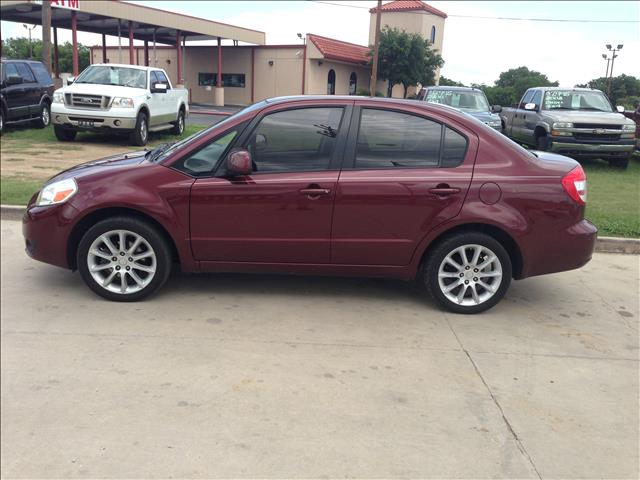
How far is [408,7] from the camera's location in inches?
1902

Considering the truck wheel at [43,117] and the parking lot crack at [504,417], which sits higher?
the truck wheel at [43,117]

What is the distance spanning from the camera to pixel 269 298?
5176mm

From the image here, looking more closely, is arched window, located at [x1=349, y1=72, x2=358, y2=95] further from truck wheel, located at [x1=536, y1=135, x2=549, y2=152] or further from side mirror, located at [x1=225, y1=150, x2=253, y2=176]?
side mirror, located at [x1=225, y1=150, x2=253, y2=176]

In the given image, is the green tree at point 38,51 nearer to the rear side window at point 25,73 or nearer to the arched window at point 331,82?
the arched window at point 331,82

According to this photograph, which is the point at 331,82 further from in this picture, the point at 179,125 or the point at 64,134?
the point at 64,134

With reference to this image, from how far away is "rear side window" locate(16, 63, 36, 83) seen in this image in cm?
1584

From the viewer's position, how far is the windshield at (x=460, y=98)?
15000 mm

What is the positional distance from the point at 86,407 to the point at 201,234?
1832mm

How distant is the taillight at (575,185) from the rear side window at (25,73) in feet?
49.3

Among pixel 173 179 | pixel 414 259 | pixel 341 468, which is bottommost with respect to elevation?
pixel 341 468

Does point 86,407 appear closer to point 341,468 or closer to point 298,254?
point 341,468

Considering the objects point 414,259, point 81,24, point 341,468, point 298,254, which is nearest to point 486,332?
point 414,259

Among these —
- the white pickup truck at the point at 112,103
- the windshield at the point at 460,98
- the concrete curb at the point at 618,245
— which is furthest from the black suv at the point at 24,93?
the concrete curb at the point at 618,245

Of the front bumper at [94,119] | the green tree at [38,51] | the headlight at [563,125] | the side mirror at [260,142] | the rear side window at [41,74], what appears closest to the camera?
the side mirror at [260,142]
